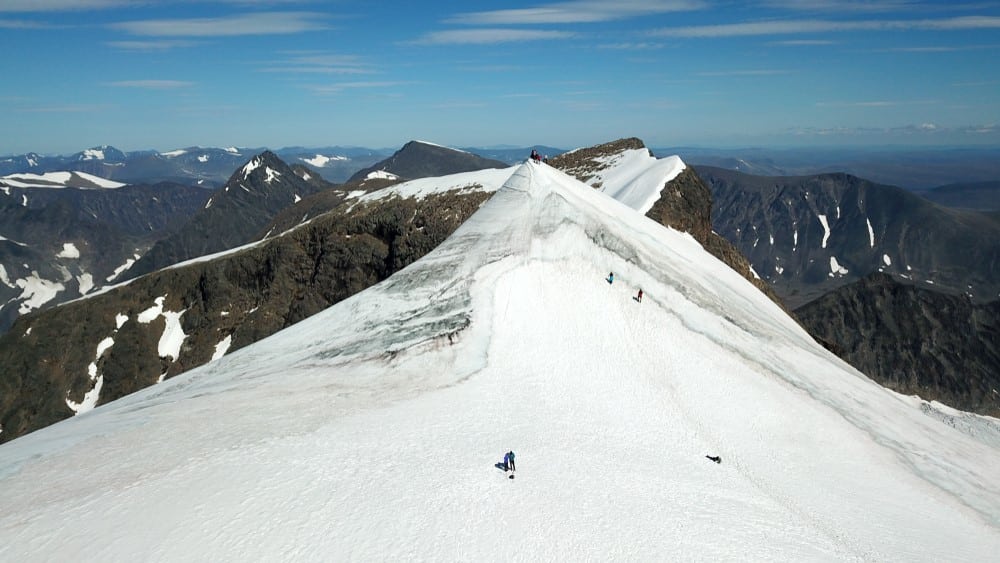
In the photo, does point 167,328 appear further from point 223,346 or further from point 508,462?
point 508,462

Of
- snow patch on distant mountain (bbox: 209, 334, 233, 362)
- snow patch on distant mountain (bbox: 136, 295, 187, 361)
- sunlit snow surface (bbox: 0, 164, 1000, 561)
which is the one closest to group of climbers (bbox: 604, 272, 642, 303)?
sunlit snow surface (bbox: 0, 164, 1000, 561)

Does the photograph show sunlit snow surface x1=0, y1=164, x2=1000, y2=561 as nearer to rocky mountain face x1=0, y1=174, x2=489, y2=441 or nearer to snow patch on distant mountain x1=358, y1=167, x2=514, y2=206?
rocky mountain face x1=0, y1=174, x2=489, y2=441

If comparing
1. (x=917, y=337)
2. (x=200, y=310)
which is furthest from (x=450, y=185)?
(x=917, y=337)

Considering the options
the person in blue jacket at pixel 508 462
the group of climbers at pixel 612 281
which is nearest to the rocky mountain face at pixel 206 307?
the group of climbers at pixel 612 281

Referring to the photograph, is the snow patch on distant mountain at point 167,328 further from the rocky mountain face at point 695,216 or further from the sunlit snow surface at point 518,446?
the rocky mountain face at point 695,216

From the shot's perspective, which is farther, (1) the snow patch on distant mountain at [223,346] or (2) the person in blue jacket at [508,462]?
(1) the snow patch on distant mountain at [223,346]

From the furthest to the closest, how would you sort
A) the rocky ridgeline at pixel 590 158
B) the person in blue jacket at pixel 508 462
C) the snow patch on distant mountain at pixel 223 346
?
the rocky ridgeline at pixel 590 158 → the snow patch on distant mountain at pixel 223 346 → the person in blue jacket at pixel 508 462
